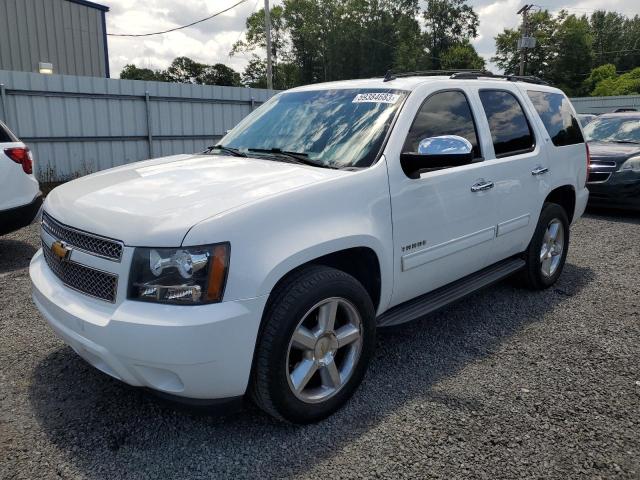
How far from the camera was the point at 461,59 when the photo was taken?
59562mm

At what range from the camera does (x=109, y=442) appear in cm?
256

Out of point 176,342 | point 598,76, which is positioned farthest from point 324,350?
point 598,76

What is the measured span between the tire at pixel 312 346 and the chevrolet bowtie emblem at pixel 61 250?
3.45ft

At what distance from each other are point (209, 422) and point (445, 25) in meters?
69.8

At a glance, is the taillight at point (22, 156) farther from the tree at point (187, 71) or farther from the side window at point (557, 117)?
the tree at point (187, 71)

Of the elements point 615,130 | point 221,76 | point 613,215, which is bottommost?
point 613,215

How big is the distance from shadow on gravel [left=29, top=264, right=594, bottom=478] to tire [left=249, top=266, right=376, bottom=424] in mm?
164

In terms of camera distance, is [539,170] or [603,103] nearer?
[539,170]

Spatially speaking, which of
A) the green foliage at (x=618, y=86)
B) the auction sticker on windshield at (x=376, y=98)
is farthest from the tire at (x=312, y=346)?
the green foliage at (x=618, y=86)

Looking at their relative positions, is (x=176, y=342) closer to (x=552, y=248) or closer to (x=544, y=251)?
(x=544, y=251)

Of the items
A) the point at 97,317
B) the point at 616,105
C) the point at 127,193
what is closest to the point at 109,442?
the point at 97,317

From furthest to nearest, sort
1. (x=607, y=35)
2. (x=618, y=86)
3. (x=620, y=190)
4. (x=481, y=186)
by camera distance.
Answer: (x=607, y=35)
(x=618, y=86)
(x=620, y=190)
(x=481, y=186)

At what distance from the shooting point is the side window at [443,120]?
3285 mm

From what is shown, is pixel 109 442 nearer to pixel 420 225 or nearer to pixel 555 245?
pixel 420 225
